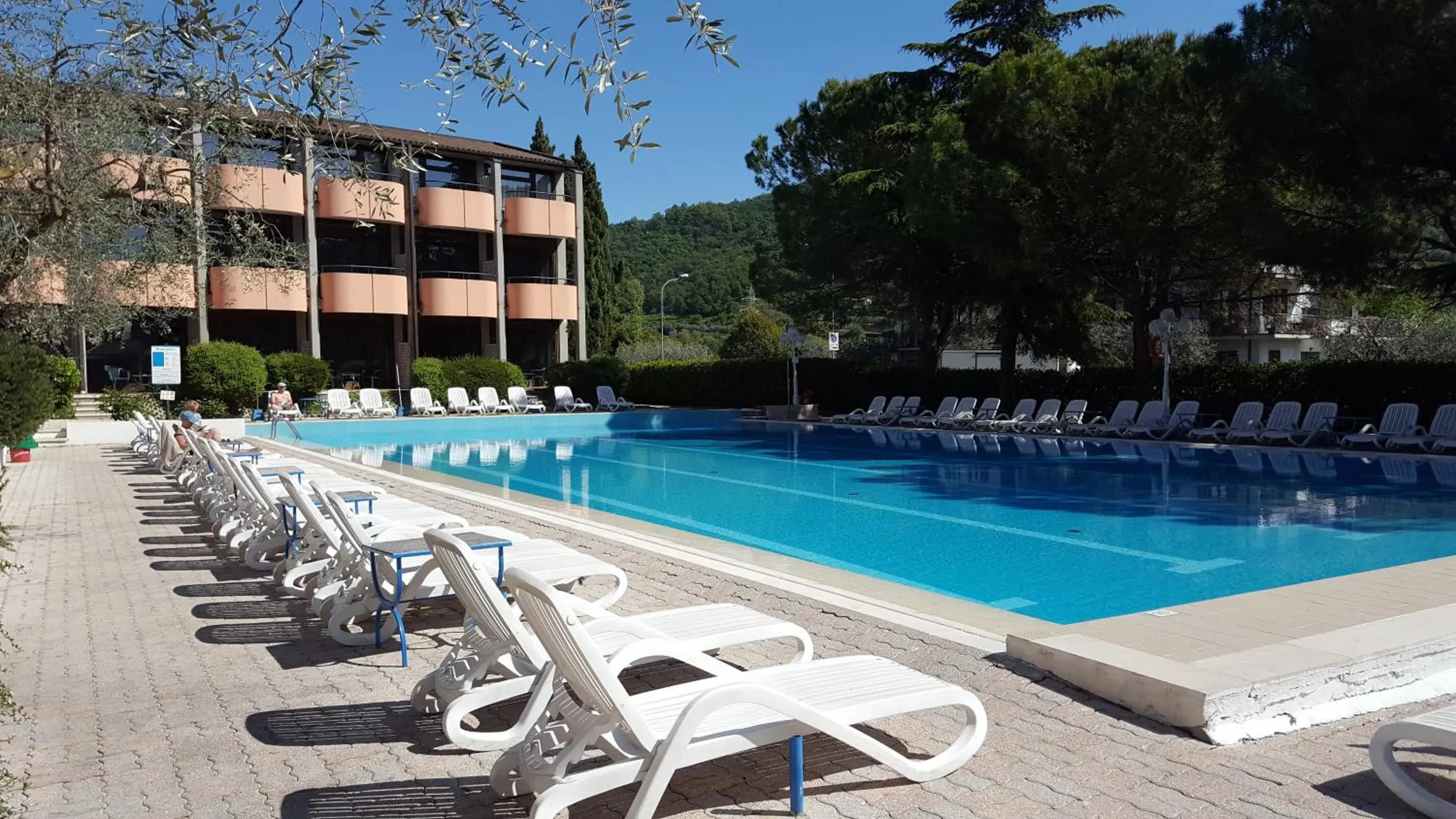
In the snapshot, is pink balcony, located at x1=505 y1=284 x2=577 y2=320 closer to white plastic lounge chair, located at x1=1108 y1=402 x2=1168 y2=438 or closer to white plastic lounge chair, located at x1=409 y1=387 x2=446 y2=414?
white plastic lounge chair, located at x1=409 y1=387 x2=446 y2=414

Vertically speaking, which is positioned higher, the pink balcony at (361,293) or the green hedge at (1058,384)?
the pink balcony at (361,293)

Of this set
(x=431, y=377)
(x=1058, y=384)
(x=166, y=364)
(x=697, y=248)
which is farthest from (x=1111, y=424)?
(x=697, y=248)

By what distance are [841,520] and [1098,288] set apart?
1361 cm

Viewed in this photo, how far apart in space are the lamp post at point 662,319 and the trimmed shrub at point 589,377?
47.7ft

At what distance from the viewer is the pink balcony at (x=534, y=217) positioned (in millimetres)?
35250

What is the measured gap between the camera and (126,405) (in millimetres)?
23875

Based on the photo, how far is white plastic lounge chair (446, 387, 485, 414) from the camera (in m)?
29.5

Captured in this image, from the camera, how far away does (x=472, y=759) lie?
3971 millimetres

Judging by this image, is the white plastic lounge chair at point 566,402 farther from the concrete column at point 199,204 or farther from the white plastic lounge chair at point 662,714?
the white plastic lounge chair at point 662,714

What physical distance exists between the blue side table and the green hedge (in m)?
18.9

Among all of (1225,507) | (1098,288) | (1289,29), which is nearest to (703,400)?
(1098,288)

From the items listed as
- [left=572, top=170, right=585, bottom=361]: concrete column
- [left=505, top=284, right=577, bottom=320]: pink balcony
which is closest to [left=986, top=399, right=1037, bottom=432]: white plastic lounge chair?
[left=572, top=170, right=585, bottom=361]: concrete column

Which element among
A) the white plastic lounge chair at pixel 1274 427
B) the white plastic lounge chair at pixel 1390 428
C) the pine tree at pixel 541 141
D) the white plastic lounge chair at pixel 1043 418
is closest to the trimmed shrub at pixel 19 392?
the white plastic lounge chair at pixel 1043 418

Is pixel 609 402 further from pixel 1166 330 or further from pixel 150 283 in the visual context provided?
pixel 150 283
